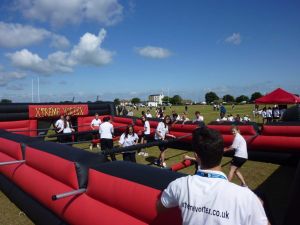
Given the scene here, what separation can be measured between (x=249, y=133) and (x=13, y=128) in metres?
10.0

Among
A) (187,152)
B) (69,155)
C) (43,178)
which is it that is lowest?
(187,152)

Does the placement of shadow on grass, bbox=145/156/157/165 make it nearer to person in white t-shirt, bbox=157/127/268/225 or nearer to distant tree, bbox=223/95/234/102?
person in white t-shirt, bbox=157/127/268/225

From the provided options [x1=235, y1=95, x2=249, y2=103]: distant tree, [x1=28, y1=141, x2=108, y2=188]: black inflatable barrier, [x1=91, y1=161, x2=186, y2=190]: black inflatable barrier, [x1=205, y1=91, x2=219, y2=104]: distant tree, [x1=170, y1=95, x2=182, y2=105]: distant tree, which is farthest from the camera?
[x1=170, y1=95, x2=182, y2=105]: distant tree

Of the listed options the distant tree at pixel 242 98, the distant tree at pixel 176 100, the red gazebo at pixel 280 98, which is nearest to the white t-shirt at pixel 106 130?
the red gazebo at pixel 280 98

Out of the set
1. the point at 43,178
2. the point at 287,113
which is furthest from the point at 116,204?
the point at 287,113

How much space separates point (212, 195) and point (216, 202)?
42 millimetres

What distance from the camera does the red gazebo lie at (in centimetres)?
1719

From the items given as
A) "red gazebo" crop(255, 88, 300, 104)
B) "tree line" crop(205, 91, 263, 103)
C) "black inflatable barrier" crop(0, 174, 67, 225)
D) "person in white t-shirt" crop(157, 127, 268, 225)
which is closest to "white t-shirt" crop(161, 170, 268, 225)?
"person in white t-shirt" crop(157, 127, 268, 225)

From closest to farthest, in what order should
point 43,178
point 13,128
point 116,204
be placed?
point 116,204
point 43,178
point 13,128

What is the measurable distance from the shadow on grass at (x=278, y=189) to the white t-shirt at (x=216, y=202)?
3.36 m

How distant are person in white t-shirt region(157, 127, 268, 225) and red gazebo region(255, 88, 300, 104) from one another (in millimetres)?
17083

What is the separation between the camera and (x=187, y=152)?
1120 cm

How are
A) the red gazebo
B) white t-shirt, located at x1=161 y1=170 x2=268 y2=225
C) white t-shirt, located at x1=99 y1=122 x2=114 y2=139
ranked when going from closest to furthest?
white t-shirt, located at x1=161 y1=170 x2=268 y2=225
white t-shirt, located at x1=99 y1=122 x2=114 y2=139
the red gazebo

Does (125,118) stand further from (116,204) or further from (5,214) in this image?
(116,204)
